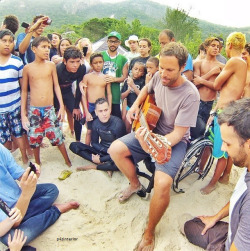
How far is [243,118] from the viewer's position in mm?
1439

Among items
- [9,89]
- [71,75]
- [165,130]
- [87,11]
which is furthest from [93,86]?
[87,11]

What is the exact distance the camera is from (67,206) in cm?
259

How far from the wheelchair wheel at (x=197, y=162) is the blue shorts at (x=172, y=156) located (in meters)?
0.20

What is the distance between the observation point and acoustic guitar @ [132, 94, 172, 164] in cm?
197

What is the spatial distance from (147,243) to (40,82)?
2.45 metres

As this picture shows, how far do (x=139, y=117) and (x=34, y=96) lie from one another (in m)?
1.56

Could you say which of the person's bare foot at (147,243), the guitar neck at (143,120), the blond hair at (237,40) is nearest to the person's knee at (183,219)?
the person's bare foot at (147,243)

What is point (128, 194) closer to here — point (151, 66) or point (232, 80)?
point (232, 80)

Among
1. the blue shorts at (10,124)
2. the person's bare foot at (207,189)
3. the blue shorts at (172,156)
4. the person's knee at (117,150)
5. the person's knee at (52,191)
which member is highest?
the blue shorts at (172,156)

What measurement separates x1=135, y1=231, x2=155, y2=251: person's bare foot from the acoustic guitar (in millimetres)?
818

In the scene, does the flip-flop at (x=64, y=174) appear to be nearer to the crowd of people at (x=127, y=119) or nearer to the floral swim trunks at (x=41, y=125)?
the crowd of people at (x=127, y=119)

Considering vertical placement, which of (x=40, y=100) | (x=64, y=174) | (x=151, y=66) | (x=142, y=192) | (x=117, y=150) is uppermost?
(x=151, y=66)

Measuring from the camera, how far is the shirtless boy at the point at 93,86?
3.73 metres

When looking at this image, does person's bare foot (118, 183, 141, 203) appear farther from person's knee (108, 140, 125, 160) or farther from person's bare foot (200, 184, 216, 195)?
person's bare foot (200, 184, 216, 195)
